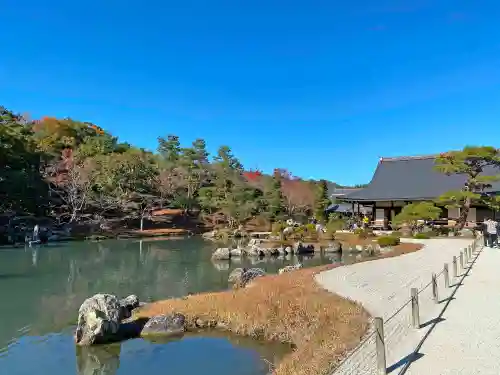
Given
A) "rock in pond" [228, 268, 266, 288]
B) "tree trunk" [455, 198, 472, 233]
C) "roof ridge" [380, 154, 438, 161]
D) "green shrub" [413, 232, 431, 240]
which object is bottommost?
"rock in pond" [228, 268, 266, 288]

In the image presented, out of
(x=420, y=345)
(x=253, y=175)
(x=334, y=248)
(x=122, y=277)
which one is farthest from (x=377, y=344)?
(x=253, y=175)

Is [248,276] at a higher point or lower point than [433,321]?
lower

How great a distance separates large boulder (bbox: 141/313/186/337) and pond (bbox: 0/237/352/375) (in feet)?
0.93

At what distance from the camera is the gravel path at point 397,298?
4.30 metres

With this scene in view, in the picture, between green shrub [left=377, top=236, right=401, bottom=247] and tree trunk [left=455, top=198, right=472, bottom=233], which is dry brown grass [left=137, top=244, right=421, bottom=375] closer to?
green shrub [left=377, top=236, right=401, bottom=247]

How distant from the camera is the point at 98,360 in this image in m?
6.16

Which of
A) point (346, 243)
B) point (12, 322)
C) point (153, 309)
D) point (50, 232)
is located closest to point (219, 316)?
point (153, 309)

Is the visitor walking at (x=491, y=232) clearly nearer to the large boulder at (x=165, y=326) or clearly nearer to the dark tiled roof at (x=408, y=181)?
the dark tiled roof at (x=408, y=181)

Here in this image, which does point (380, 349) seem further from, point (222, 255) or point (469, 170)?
point (469, 170)

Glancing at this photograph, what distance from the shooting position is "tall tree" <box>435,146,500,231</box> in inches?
800

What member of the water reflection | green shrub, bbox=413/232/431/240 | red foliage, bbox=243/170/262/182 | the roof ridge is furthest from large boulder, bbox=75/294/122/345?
red foliage, bbox=243/170/262/182

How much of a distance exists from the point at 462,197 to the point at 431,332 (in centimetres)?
1755

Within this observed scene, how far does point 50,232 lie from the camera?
2477cm

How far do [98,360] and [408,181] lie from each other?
25.6 m
